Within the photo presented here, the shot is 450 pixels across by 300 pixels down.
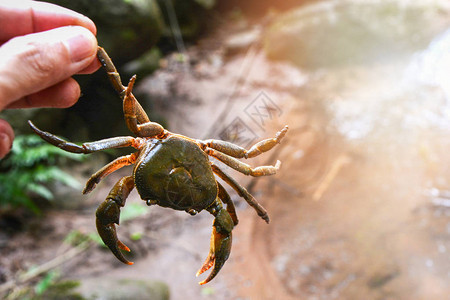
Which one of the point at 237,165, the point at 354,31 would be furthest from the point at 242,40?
the point at 237,165

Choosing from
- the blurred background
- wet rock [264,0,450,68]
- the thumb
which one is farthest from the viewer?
wet rock [264,0,450,68]

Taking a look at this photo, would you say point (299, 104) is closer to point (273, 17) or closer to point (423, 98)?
point (423, 98)

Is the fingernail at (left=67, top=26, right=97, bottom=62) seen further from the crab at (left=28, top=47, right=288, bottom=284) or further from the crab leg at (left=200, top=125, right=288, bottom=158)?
the crab leg at (left=200, top=125, right=288, bottom=158)

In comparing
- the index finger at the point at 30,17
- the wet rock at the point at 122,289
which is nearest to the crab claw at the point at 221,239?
the index finger at the point at 30,17

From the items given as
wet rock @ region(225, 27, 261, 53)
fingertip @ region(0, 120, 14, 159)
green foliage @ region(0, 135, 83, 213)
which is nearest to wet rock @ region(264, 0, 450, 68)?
wet rock @ region(225, 27, 261, 53)

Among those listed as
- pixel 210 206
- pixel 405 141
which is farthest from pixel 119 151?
pixel 405 141

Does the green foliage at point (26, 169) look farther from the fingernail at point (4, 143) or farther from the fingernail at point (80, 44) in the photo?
the fingernail at point (80, 44)
